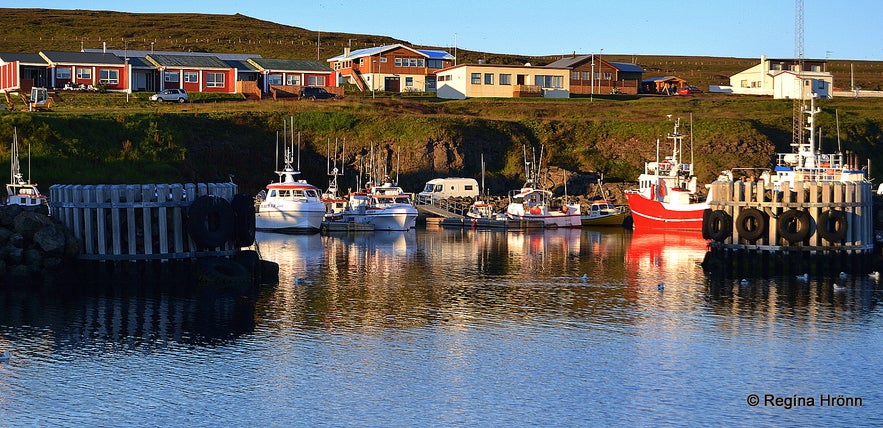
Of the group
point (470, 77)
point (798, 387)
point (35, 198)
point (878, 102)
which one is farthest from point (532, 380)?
point (878, 102)

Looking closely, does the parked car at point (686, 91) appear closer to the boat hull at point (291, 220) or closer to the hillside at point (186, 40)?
the hillside at point (186, 40)

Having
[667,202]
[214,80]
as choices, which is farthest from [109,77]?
[667,202]

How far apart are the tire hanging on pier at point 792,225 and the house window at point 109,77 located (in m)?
79.3

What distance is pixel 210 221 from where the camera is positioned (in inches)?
1647

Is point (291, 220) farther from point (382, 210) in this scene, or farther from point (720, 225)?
point (720, 225)

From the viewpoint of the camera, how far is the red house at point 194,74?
112 metres

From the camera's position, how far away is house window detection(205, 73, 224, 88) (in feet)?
371

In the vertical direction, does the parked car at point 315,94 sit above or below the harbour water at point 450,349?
above

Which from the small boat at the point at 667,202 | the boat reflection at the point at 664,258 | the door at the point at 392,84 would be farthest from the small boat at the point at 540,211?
the door at the point at 392,84

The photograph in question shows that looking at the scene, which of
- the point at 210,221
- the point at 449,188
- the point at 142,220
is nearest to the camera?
the point at 142,220

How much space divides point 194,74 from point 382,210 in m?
48.0

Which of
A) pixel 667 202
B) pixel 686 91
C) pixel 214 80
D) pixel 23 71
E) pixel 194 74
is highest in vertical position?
pixel 194 74

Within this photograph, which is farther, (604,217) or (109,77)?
(109,77)

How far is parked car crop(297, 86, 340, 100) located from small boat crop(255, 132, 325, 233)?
39845mm
